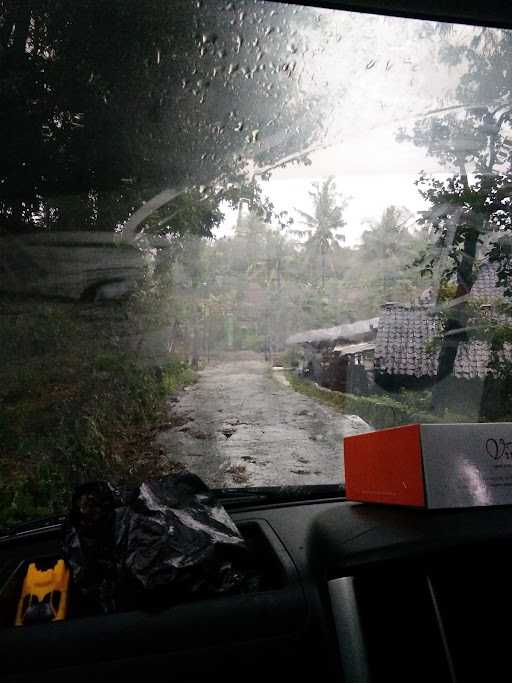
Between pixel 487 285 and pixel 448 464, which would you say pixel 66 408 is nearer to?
pixel 448 464

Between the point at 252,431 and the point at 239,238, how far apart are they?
39.4 inches

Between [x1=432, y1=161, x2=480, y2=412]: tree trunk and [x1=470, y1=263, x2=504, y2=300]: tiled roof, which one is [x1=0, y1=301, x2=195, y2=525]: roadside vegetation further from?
[x1=470, y1=263, x2=504, y2=300]: tiled roof

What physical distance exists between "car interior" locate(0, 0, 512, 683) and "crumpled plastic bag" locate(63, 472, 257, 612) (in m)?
0.07

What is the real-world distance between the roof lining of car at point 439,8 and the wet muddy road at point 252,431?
169 cm

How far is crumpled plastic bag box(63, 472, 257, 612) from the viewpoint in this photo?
1.93 m

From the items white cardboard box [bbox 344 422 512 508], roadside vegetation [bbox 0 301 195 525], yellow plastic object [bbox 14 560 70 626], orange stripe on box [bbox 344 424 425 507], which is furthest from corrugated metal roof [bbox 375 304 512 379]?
yellow plastic object [bbox 14 560 70 626]

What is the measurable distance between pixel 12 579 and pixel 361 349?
1948mm

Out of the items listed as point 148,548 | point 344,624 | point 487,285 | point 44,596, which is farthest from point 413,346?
point 44,596

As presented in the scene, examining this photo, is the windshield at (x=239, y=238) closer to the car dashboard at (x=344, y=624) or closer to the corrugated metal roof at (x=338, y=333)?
the corrugated metal roof at (x=338, y=333)

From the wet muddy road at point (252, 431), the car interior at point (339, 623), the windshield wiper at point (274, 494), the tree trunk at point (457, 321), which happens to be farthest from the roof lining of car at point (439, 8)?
the windshield wiper at point (274, 494)

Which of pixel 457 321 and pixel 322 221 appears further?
pixel 457 321

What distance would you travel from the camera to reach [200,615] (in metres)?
1.91

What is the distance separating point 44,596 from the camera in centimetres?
203

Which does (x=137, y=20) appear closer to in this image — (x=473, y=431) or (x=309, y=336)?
(x=309, y=336)
